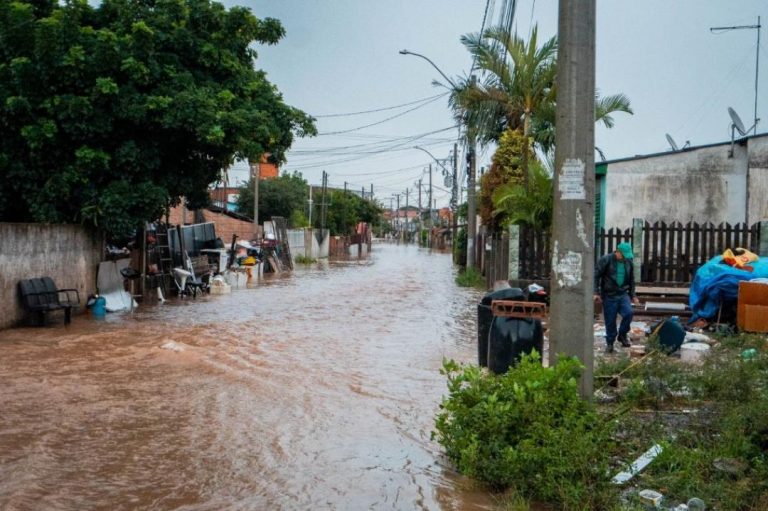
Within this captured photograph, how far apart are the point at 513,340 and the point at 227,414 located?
3.18 metres

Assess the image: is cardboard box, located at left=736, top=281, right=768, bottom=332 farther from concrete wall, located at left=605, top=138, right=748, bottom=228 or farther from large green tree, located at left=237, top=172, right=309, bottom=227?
large green tree, located at left=237, top=172, right=309, bottom=227

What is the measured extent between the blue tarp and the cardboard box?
0.67 meters

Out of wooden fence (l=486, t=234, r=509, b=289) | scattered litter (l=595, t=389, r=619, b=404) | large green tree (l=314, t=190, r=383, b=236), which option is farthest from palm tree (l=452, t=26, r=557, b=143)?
large green tree (l=314, t=190, r=383, b=236)

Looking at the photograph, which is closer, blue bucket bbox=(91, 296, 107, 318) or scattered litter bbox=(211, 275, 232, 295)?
blue bucket bbox=(91, 296, 107, 318)

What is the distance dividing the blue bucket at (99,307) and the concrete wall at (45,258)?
1.02 ft

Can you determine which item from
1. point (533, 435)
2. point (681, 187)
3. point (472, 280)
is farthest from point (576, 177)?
point (472, 280)

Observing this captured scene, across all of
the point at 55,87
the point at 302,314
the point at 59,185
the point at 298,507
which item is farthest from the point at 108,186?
the point at 298,507

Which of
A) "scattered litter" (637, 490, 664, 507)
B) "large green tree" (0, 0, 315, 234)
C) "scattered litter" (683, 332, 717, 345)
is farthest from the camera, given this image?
"large green tree" (0, 0, 315, 234)

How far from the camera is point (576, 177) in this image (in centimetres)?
575

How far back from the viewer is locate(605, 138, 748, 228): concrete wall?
1822 centimetres

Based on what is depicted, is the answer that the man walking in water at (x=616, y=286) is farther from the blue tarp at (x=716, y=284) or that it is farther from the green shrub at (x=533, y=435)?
the green shrub at (x=533, y=435)

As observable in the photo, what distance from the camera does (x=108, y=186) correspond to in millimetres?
15969

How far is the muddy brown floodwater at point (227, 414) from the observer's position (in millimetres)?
5586

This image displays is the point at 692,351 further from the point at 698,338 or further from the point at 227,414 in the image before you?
the point at 227,414
